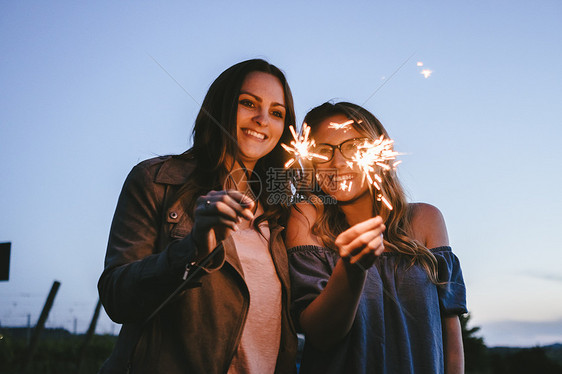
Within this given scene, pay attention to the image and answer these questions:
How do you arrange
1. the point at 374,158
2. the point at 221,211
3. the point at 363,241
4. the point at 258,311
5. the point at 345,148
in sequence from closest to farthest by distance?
the point at 221,211
the point at 363,241
the point at 258,311
the point at 374,158
the point at 345,148

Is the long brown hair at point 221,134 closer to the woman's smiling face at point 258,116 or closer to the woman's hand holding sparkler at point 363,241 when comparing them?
the woman's smiling face at point 258,116

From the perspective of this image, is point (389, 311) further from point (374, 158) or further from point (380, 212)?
point (374, 158)

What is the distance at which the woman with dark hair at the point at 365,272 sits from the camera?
116 inches

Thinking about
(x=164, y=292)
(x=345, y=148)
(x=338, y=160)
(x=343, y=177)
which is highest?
(x=345, y=148)

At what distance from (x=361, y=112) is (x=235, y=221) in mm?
2083

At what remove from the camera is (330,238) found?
3607 millimetres

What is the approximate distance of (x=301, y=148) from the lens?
3.75 m

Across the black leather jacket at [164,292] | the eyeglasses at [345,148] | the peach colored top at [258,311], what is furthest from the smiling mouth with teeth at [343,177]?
the black leather jacket at [164,292]

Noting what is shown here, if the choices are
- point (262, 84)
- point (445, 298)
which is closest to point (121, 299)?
point (262, 84)

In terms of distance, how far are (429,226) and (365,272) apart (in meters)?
1.21

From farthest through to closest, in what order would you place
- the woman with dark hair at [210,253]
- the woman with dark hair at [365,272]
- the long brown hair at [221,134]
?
1. the long brown hair at [221,134]
2. the woman with dark hair at [365,272]
3. the woman with dark hair at [210,253]

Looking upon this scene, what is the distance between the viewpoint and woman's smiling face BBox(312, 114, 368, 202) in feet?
11.9

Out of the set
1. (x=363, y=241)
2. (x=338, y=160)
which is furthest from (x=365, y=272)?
(x=338, y=160)

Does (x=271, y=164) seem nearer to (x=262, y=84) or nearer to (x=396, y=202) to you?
(x=262, y=84)
